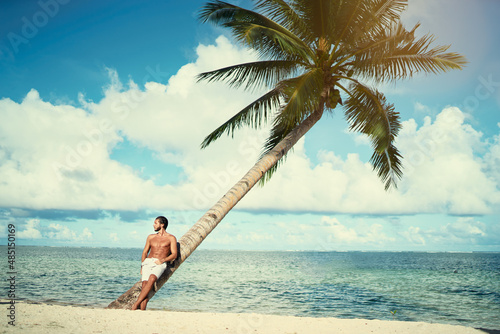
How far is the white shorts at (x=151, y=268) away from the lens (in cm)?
641

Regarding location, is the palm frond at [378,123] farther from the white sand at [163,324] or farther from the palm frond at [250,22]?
the white sand at [163,324]

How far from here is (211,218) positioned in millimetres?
7309

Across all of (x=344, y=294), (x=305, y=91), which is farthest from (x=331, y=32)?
(x=344, y=294)

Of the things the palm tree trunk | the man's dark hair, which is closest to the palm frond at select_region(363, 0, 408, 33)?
the palm tree trunk

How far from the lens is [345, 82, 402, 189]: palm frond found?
9.11 metres

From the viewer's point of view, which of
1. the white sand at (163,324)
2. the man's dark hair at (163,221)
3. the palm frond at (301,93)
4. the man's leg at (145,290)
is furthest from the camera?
the palm frond at (301,93)

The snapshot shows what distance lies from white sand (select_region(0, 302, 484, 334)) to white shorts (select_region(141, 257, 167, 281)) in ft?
2.30

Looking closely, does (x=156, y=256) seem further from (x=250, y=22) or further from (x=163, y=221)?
(x=250, y=22)

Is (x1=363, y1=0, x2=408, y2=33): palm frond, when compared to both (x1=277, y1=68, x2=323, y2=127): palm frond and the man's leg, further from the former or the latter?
the man's leg

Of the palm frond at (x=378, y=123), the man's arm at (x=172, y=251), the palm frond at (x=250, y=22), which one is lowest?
the man's arm at (x=172, y=251)

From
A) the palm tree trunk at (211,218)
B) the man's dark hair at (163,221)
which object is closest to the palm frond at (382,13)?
the palm tree trunk at (211,218)

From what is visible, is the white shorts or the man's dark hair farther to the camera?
the man's dark hair

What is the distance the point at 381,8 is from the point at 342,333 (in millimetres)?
8265

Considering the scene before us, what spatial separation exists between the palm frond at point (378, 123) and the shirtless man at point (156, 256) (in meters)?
5.39
